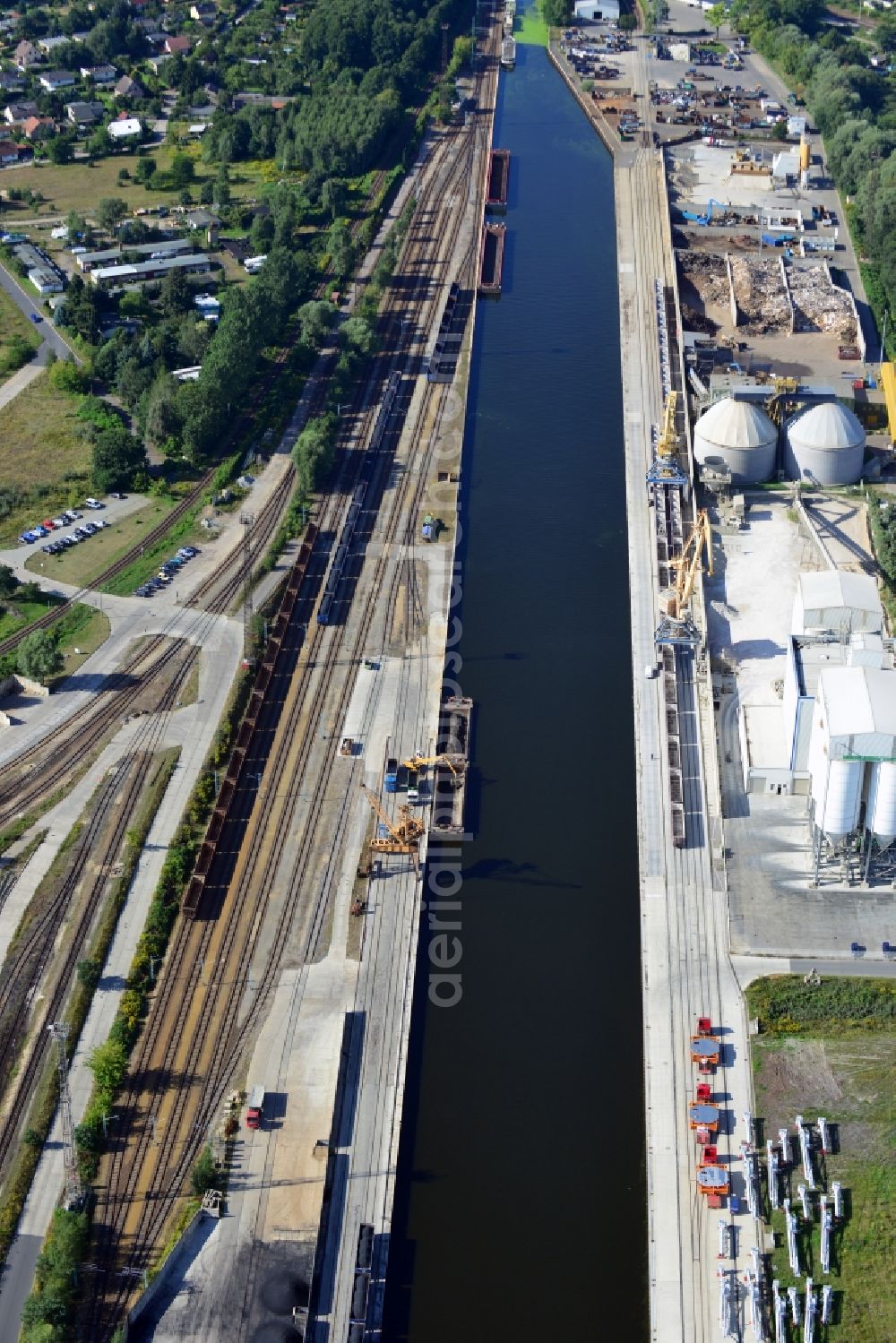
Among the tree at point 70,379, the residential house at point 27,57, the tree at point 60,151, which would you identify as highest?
the residential house at point 27,57

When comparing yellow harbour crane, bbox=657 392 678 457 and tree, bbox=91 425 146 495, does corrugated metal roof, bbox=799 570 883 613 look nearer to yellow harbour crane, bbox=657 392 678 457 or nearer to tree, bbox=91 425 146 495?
yellow harbour crane, bbox=657 392 678 457

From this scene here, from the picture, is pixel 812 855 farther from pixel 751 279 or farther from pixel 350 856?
pixel 751 279

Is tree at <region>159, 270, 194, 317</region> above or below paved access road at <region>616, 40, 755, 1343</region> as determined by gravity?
above

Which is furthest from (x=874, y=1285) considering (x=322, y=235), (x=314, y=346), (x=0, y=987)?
(x=322, y=235)

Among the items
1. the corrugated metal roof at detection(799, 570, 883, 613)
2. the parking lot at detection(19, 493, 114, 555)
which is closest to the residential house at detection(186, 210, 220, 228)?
the parking lot at detection(19, 493, 114, 555)

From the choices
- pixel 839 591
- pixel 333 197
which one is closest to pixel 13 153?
pixel 333 197

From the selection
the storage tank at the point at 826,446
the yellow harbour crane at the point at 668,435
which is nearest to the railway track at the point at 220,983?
the yellow harbour crane at the point at 668,435

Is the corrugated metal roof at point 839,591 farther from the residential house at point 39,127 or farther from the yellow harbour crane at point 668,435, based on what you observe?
the residential house at point 39,127

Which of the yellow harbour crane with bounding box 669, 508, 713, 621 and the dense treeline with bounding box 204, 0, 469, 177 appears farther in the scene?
the dense treeline with bounding box 204, 0, 469, 177
